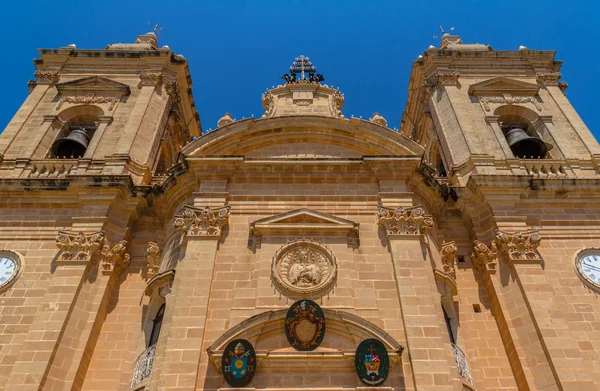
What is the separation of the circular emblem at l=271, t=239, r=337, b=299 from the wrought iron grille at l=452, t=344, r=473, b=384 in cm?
310

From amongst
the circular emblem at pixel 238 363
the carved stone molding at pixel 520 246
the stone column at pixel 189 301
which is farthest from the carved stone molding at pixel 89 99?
the carved stone molding at pixel 520 246

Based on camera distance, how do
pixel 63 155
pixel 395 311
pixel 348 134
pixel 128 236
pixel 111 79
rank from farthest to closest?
pixel 111 79
pixel 63 155
pixel 348 134
pixel 128 236
pixel 395 311

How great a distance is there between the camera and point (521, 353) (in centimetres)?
1169

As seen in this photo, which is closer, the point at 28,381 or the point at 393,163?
the point at 28,381

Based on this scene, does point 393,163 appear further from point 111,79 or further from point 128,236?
point 111,79

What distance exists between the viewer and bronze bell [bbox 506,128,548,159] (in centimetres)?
1761

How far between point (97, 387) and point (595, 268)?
12150mm

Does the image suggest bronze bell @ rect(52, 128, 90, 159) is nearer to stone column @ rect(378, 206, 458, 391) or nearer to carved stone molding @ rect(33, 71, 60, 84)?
carved stone molding @ rect(33, 71, 60, 84)

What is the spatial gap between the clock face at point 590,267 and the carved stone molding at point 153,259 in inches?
420

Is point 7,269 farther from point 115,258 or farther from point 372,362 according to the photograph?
point 372,362

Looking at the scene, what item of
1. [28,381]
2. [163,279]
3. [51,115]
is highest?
[51,115]

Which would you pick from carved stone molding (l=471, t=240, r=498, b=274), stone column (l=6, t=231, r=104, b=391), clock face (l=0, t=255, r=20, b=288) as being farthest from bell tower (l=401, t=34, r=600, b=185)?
clock face (l=0, t=255, r=20, b=288)

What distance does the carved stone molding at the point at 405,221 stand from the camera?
1283 centimetres

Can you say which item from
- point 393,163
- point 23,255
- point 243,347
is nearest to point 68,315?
point 23,255
